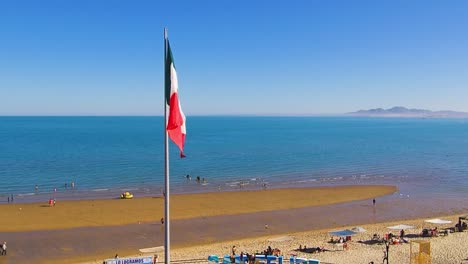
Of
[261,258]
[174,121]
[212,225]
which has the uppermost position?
[174,121]

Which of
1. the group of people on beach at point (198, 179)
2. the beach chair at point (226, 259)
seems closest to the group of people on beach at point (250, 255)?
the beach chair at point (226, 259)

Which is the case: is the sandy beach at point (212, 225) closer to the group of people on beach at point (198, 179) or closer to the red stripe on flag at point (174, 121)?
the group of people on beach at point (198, 179)

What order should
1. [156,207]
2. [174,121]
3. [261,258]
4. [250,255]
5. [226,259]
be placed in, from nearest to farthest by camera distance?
[174,121]
[261,258]
[226,259]
[250,255]
[156,207]

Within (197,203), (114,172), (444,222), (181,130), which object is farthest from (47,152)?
(181,130)

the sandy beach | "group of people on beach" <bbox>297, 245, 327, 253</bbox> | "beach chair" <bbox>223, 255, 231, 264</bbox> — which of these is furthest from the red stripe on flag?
"group of people on beach" <bbox>297, 245, 327, 253</bbox>

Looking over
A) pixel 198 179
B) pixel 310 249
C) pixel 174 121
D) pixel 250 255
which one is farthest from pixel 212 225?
pixel 174 121

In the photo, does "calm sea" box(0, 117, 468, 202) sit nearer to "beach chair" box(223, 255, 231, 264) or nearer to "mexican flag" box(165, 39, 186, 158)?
"beach chair" box(223, 255, 231, 264)

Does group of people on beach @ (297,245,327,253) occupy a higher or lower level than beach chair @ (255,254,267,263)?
lower

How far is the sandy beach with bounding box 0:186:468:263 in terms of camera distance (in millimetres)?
26594

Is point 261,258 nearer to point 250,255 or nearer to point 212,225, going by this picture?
point 250,255

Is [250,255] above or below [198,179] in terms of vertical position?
above

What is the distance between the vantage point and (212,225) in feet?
112

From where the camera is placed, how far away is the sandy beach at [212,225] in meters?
26.6

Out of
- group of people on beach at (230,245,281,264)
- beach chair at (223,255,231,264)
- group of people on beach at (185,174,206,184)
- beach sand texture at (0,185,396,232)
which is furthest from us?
group of people on beach at (185,174,206,184)
